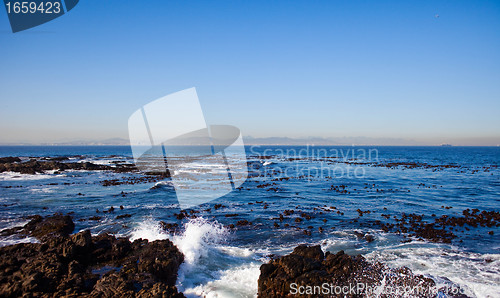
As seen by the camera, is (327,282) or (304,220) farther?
(304,220)

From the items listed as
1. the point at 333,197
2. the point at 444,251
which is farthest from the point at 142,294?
the point at 333,197

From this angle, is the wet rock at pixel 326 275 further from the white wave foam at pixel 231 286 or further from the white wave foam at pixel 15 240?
the white wave foam at pixel 15 240

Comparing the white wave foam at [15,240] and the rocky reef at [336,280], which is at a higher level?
the rocky reef at [336,280]

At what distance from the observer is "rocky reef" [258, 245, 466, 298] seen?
24.6 feet

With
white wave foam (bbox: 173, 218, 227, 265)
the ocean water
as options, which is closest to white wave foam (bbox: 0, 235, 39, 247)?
the ocean water

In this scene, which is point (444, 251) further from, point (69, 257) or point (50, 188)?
point (50, 188)

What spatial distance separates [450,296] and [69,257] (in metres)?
13.6

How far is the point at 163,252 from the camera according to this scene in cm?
1002
